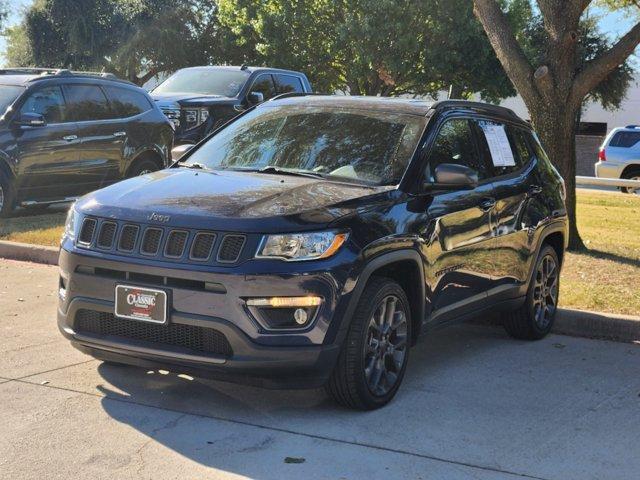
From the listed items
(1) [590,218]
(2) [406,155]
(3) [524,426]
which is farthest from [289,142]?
(1) [590,218]

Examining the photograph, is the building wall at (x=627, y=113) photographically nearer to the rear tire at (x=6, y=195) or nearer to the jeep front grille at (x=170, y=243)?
the rear tire at (x=6, y=195)

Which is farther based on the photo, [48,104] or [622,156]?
[622,156]

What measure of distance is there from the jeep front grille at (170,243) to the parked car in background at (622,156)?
2252 cm

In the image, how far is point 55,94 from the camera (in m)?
12.3

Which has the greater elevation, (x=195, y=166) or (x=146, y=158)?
(x=195, y=166)

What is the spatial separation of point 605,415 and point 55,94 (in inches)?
350

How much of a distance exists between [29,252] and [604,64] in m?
6.56

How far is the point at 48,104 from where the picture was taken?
12180 mm

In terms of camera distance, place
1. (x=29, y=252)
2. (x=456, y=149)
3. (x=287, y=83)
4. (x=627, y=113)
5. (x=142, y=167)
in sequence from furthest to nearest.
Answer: (x=627, y=113)
(x=287, y=83)
(x=142, y=167)
(x=29, y=252)
(x=456, y=149)

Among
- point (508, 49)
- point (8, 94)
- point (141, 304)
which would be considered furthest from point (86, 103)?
point (141, 304)

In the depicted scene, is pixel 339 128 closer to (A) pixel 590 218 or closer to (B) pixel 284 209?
(B) pixel 284 209

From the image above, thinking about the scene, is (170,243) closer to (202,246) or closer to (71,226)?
(202,246)

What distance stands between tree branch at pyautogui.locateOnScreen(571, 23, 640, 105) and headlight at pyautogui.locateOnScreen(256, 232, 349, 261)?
261 inches

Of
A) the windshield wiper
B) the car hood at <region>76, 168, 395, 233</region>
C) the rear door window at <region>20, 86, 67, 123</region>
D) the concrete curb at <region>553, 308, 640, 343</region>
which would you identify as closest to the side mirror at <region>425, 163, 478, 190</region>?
the car hood at <region>76, 168, 395, 233</region>
